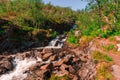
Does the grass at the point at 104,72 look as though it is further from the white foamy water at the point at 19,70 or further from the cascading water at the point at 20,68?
the white foamy water at the point at 19,70

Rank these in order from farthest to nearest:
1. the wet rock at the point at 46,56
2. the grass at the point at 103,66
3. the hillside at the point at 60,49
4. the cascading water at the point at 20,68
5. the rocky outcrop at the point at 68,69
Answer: the wet rock at the point at 46,56 < the cascading water at the point at 20,68 < the hillside at the point at 60,49 < the rocky outcrop at the point at 68,69 < the grass at the point at 103,66

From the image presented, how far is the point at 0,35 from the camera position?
49.6 meters

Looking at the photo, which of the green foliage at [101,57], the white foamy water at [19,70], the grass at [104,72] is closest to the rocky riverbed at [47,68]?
the white foamy water at [19,70]

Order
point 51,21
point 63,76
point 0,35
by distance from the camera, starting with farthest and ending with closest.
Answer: point 51,21
point 0,35
point 63,76

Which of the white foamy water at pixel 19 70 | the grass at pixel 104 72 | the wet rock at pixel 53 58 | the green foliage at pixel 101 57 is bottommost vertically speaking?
the white foamy water at pixel 19 70

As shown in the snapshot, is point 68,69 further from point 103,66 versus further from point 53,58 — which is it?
point 53,58

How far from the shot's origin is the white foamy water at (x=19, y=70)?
32194mm

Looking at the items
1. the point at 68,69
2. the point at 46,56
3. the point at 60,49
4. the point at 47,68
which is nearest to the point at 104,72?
the point at 68,69

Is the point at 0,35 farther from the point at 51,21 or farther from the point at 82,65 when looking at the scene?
the point at 51,21

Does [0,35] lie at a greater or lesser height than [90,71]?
greater

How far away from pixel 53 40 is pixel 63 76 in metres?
30.0

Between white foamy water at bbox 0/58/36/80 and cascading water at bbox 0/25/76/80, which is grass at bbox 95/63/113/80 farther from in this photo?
white foamy water at bbox 0/58/36/80

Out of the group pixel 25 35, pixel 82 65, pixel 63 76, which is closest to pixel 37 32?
pixel 25 35

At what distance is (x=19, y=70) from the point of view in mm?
35062
